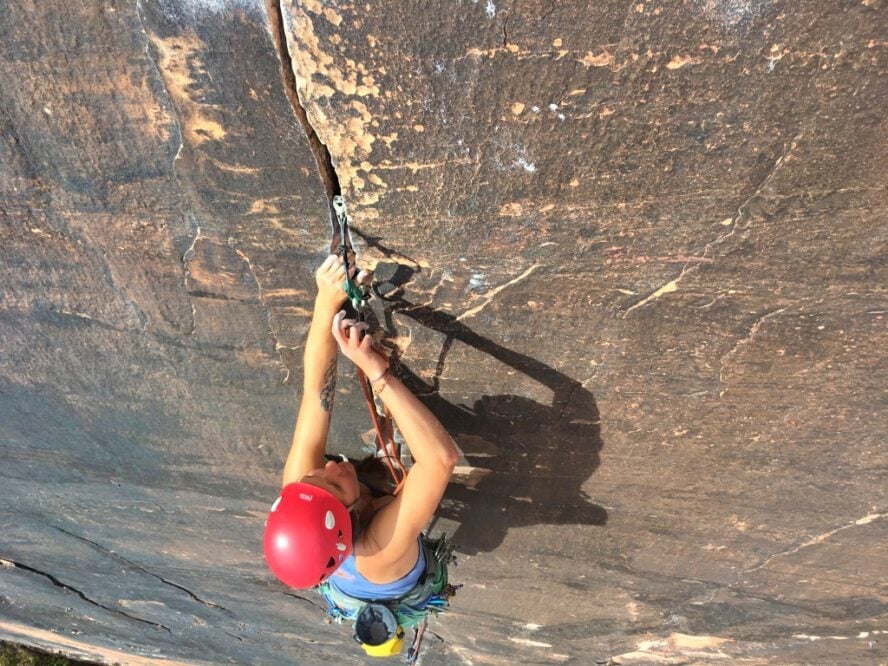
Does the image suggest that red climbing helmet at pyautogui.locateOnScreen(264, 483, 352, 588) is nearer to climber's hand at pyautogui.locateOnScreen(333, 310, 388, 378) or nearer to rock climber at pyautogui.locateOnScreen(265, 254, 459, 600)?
rock climber at pyautogui.locateOnScreen(265, 254, 459, 600)

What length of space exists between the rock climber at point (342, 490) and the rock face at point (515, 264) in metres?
0.12

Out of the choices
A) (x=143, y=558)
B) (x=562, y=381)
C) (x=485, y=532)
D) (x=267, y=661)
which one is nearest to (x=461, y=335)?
(x=562, y=381)

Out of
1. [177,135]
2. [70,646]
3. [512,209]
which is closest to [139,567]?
[70,646]

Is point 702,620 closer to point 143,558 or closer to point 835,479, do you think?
point 835,479

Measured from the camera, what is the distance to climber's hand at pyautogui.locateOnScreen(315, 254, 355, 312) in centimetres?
128

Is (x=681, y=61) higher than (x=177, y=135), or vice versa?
(x=681, y=61)

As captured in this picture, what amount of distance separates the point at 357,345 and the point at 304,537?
1.37 ft

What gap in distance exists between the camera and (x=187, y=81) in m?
1.10

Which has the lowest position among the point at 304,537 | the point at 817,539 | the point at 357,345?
the point at 304,537

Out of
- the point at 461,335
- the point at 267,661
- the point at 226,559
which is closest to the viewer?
the point at 461,335

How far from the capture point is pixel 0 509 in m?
2.75

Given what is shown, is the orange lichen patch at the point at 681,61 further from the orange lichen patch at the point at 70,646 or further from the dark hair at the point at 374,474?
the orange lichen patch at the point at 70,646

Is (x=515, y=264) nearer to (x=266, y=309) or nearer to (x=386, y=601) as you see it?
(x=266, y=309)

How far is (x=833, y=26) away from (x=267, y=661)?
3.99m
